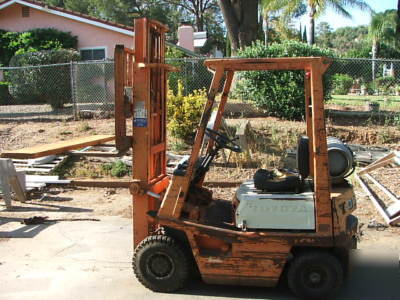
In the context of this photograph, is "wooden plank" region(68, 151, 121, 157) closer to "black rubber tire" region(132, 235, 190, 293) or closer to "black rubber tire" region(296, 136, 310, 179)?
"black rubber tire" region(132, 235, 190, 293)

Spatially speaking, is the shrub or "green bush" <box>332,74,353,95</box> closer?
the shrub

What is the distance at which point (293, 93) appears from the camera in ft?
39.1

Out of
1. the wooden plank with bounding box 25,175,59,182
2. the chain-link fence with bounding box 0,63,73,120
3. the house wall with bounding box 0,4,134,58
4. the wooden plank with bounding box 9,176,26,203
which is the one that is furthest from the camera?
the house wall with bounding box 0,4,134,58

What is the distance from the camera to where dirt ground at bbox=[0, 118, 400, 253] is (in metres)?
7.01

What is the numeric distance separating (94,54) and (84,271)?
17488 millimetres

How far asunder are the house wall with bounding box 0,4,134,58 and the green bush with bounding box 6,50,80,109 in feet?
12.2

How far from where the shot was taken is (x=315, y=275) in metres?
4.38

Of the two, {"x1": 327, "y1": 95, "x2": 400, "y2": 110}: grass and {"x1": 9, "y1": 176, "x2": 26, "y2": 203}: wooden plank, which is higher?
{"x1": 327, "y1": 95, "x2": 400, "y2": 110}: grass

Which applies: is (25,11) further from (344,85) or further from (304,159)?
(344,85)

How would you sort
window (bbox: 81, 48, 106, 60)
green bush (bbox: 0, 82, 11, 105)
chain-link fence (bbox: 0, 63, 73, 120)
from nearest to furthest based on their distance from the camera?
chain-link fence (bbox: 0, 63, 73, 120), green bush (bbox: 0, 82, 11, 105), window (bbox: 81, 48, 106, 60)

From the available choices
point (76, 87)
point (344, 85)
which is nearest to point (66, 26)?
point (76, 87)

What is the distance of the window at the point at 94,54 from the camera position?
2120cm

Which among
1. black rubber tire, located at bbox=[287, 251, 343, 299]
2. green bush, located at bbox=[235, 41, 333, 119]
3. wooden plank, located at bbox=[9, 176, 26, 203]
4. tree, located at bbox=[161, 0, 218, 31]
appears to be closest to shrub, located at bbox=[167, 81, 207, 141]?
green bush, located at bbox=[235, 41, 333, 119]

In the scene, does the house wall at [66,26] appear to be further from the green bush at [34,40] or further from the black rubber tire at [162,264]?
the black rubber tire at [162,264]
